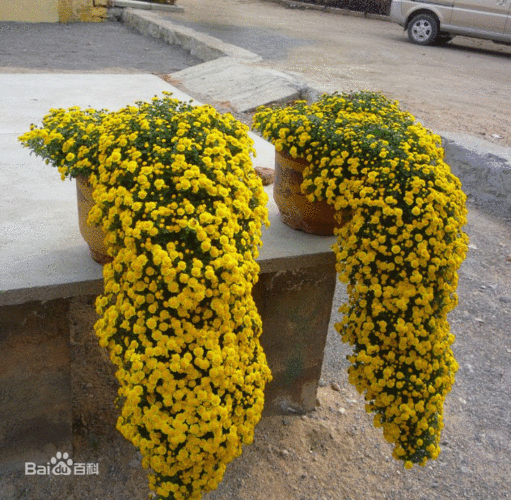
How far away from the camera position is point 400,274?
1.85 meters

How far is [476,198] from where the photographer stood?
4832 millimetres

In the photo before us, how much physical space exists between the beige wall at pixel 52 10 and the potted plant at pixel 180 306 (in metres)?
10.6

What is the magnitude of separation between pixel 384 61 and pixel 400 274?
7.99 metres

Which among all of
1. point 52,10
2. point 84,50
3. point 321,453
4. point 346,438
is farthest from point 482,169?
point 52,10

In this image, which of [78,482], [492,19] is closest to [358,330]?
[78,482]

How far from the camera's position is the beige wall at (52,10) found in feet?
35.6

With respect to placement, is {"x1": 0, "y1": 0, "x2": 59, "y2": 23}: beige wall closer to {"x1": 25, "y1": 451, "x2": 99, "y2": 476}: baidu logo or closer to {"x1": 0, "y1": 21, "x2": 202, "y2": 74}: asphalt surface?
{"x1": 0, "y1": 21, "x2": 202, "y2": 74}: asphalt surface

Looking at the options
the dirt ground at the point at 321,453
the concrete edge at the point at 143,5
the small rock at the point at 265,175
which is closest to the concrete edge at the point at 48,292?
the dirt ground at the point at 321,453

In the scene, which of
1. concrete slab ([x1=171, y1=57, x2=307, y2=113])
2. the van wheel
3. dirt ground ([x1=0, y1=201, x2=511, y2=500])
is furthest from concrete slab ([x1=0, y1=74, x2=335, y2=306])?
the van wheel

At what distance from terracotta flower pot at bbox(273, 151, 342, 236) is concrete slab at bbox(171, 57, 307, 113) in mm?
4025

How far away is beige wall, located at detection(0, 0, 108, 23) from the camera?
427 inches

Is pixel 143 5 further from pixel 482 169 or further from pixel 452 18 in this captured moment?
pixel 482 169

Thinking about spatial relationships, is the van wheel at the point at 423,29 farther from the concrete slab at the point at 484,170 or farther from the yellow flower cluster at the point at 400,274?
the yellow flower cluster at the point at 400,274

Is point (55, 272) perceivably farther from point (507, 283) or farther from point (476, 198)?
point (476, 198)
